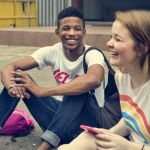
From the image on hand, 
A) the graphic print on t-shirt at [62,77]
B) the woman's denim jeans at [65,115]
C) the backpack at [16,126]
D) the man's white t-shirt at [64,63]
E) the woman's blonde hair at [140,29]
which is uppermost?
the woman's blonde hair at [140,29]

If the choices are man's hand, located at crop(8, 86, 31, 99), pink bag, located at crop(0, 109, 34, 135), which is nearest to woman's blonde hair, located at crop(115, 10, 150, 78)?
man's hand, located at crop(8, 86, 31, 99)

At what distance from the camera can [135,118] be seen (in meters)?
1.59

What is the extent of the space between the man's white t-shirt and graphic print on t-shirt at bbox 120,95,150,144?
2.68 feet

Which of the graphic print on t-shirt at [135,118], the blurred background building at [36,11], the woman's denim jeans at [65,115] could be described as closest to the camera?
the graphic print on t-shirt at [135,118]

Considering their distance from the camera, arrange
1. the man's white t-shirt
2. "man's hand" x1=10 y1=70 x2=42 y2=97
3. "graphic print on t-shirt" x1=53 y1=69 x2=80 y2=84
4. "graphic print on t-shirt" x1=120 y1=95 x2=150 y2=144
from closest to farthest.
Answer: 1. "graphic print on t-shirt" x1=120 y1=95 x2=150 y2=144
2. "man's hand" x1=10 y1=70 x2=42 y2=97
3. the man's white t-shirt
4. "graphic print on t-shirt" x1=53 y1=69 x2=80 y2=84

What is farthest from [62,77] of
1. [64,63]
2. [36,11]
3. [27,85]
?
[36,11]

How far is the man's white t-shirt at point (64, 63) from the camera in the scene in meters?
2.52

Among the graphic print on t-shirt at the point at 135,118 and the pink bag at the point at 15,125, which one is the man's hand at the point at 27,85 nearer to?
the pink bag at the point at 15,125

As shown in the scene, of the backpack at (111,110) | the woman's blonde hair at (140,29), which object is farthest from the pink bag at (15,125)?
the woman's blonde hair at (140,29)

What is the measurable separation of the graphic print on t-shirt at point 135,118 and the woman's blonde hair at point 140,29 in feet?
0.71

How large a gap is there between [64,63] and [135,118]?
4.21ft

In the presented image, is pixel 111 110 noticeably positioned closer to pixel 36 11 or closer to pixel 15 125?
pixel 15 125

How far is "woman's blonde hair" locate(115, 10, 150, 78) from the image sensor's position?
142 centimetres

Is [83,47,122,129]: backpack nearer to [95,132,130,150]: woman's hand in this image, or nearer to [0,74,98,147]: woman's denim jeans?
[0,74,98,147]: woman's denim jeans
